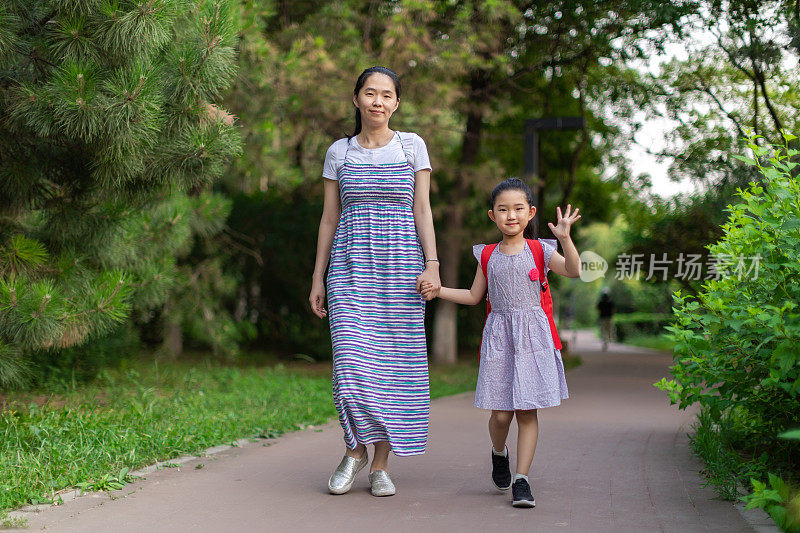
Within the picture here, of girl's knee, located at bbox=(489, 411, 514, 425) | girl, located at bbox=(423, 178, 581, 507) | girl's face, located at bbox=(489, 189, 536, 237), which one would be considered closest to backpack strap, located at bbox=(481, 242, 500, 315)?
girl, located at bbox=(423, 178, 581, 507)

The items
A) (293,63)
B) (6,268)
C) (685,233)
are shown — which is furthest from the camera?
(685,233)

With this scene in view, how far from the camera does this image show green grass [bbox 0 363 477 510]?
488 cm

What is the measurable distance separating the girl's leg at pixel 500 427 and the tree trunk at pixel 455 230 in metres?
9.76

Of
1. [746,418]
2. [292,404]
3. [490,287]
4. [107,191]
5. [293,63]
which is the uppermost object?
[293,63]

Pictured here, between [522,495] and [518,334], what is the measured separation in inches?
32.2

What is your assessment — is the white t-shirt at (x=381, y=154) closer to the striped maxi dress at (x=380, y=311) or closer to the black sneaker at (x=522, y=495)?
the striped maxi dress at (x=380, y=311)

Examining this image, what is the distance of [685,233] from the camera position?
16016 mm

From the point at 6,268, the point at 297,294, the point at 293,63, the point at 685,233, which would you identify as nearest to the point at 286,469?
the point at 6,268

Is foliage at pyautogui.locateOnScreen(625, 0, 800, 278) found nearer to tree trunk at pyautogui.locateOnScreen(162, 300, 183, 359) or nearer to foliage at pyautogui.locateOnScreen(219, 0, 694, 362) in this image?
foliage at pyautogui.locateOnScreen(219, 0, 694, 362)

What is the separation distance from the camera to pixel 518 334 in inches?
179

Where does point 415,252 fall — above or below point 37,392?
above

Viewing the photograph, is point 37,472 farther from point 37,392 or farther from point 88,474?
point 37,392

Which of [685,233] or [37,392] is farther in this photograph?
[685,233]

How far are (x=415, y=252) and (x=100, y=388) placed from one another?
6.00 metres
